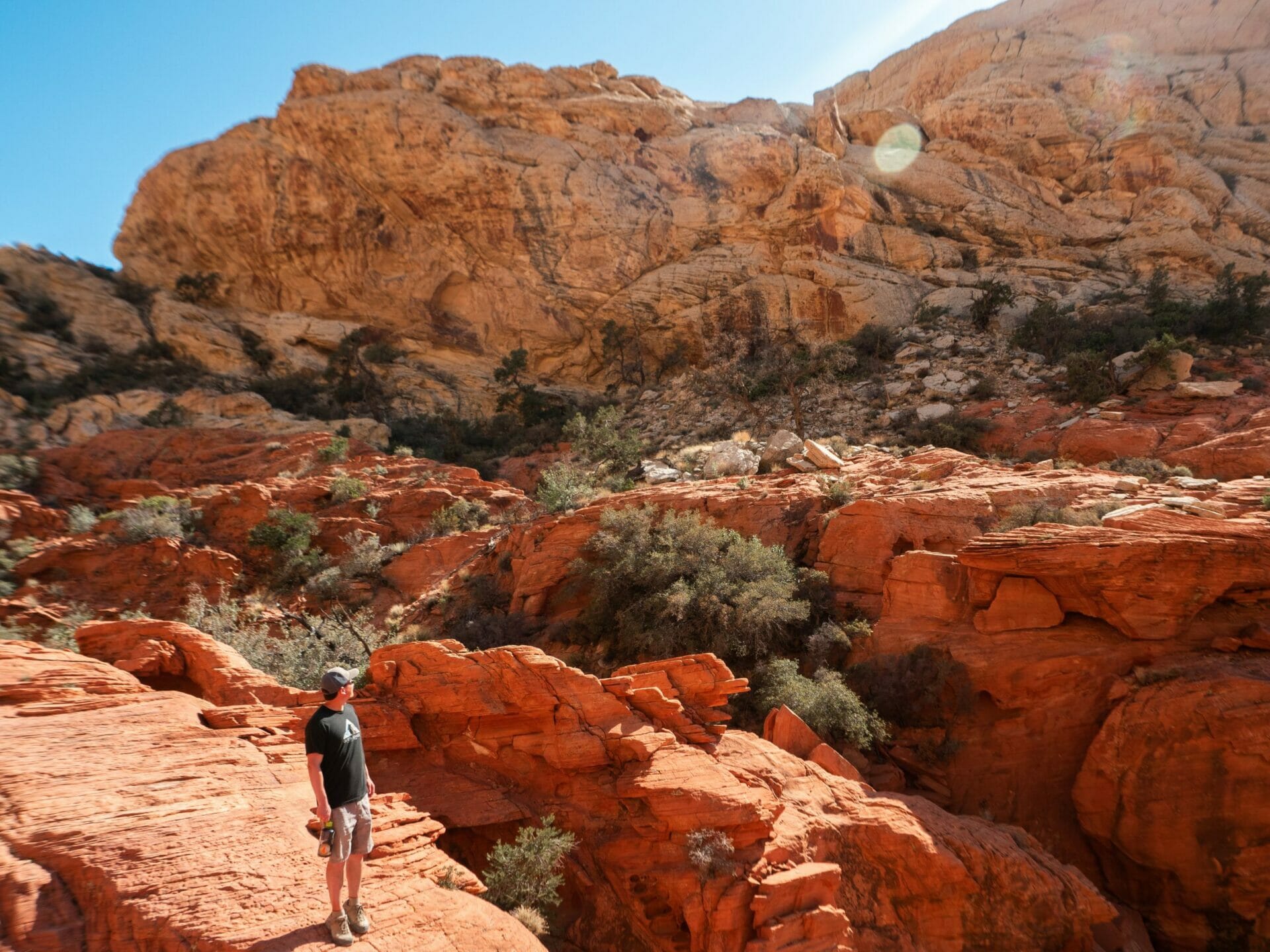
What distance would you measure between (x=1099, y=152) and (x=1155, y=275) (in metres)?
12.7

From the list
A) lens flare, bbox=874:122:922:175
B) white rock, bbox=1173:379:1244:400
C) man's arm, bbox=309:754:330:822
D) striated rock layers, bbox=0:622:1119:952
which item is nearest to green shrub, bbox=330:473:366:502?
striated rock layers, bbox=0:622:1119:952

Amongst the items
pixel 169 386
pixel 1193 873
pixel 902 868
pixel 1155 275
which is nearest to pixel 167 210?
pixel 169 386

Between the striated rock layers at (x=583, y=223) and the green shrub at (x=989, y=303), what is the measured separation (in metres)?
1.56

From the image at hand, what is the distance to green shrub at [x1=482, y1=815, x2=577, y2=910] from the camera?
5008mm

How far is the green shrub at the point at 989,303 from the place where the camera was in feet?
87.3

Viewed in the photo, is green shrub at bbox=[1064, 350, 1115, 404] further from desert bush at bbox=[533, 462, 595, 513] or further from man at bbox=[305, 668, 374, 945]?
man at bbox=[305, 668, 374, 945]

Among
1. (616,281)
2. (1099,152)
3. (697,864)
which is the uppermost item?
(1099,152)

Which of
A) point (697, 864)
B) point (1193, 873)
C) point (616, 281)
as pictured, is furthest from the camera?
point (616, 281)

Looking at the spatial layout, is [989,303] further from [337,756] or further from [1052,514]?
[337,756]

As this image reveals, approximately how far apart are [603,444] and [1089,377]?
16140 mm

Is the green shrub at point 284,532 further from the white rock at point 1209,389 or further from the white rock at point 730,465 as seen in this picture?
the white rock at point 1209,389

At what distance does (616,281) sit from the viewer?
3108cm

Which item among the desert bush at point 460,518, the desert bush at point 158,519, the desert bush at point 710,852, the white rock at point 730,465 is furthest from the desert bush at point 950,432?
the desert bush at point 158,519

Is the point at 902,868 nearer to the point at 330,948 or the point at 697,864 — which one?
the point at 697,864
